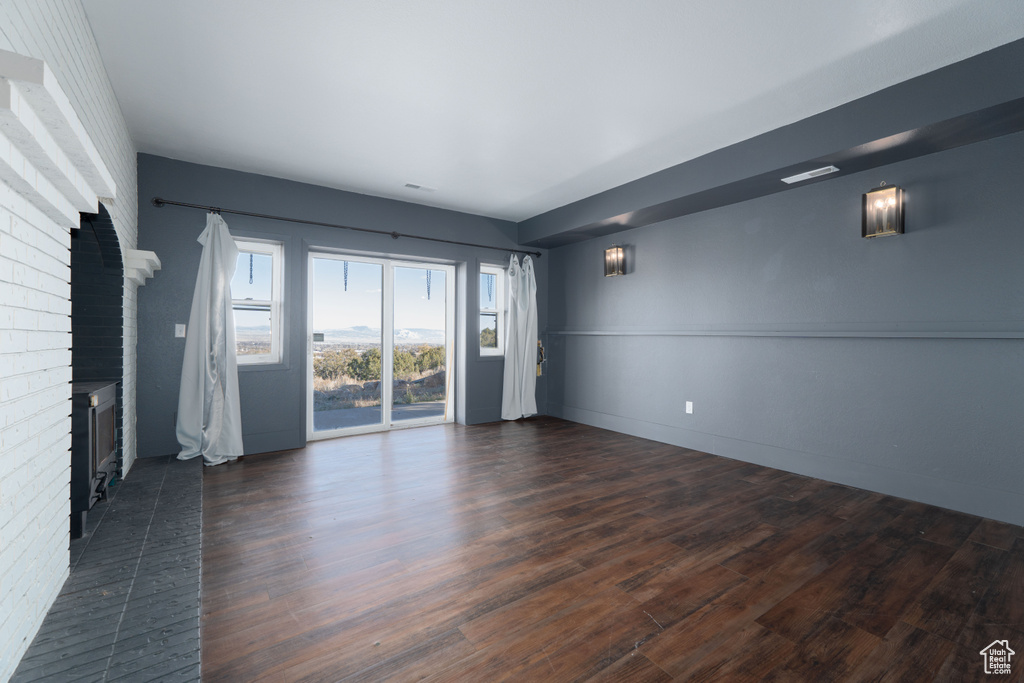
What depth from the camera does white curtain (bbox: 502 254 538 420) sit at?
237 inches

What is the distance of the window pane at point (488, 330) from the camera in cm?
612

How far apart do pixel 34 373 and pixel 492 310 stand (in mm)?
4838

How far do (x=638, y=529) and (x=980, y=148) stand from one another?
3.31m

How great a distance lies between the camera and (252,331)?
14.9 feet

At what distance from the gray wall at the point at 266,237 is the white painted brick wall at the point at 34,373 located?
194 cm

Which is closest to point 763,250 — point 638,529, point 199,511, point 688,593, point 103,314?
point 638,529

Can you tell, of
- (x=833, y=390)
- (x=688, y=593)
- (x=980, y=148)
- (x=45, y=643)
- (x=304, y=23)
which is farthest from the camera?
(x=833, y=390)

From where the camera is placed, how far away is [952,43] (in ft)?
7.82

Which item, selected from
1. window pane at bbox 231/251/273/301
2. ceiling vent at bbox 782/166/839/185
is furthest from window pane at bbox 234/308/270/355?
ceiling vent at bbox 782/166/839/185

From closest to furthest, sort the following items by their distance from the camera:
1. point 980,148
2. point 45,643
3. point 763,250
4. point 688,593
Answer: point 45,643
point 688,593
point 980,148
point 763,250

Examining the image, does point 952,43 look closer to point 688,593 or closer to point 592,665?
point 688,593

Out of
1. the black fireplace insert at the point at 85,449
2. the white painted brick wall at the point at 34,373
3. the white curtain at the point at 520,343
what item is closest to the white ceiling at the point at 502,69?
the white painted brick wall at the point at 34,373

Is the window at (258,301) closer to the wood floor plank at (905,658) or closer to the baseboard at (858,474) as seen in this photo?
the baseboard at (858,474)

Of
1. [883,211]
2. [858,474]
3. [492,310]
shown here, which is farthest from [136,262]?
[858,474]
